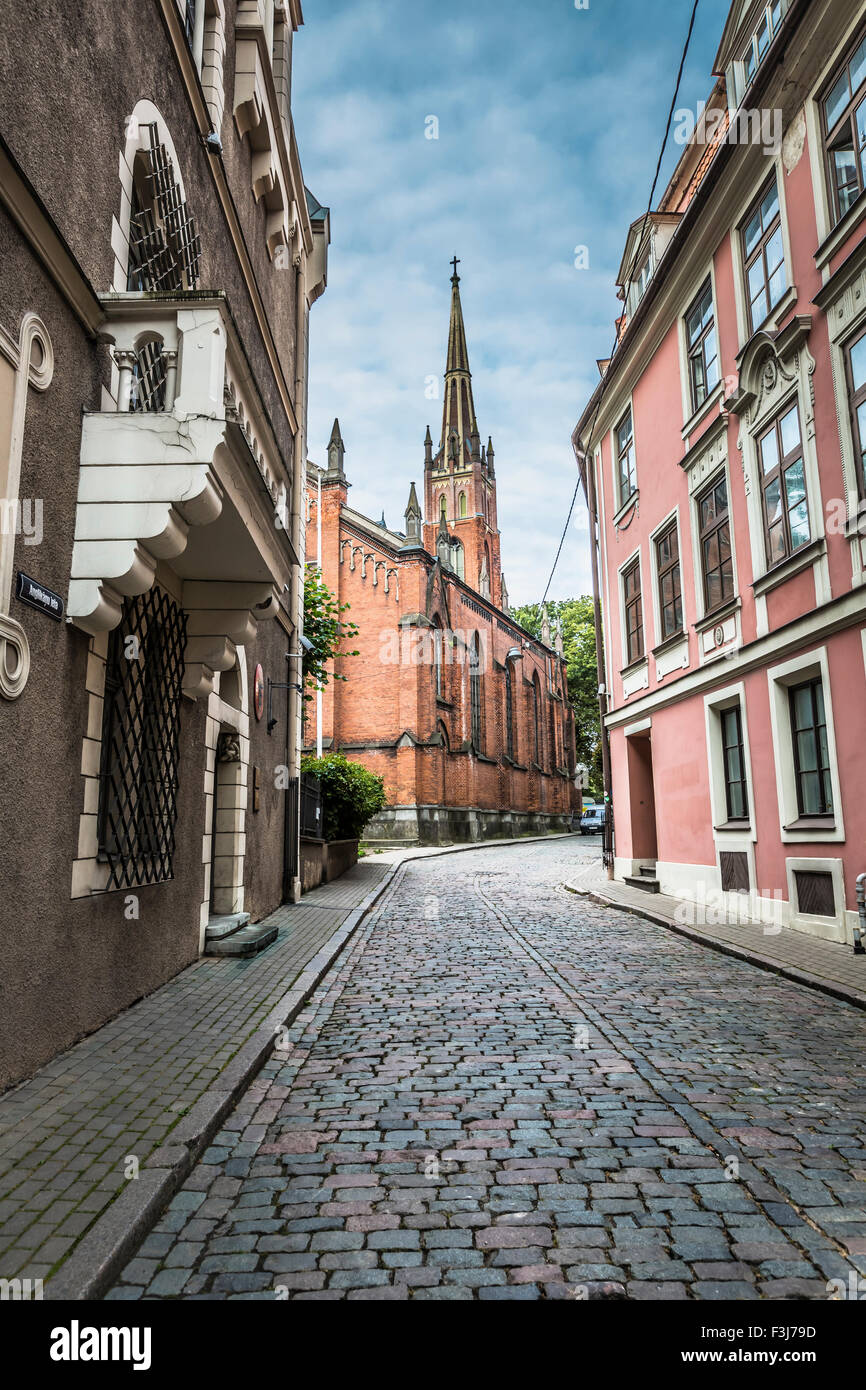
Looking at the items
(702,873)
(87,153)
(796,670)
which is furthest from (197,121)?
(702,873)

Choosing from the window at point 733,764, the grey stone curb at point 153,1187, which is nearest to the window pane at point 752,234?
the window at point 733,764

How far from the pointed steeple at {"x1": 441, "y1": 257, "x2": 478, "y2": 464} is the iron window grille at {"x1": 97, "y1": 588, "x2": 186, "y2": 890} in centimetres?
5683

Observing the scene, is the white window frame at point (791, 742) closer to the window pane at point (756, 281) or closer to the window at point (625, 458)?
the window pane at point (756, 281)

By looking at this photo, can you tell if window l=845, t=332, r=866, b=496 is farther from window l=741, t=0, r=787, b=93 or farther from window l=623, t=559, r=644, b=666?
window l=623, t=559, r=644, b=666

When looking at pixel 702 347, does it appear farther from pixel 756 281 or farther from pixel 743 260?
pixel 756 281

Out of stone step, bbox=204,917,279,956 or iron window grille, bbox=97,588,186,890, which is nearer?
iron window grille, bbox=97,588,186,890

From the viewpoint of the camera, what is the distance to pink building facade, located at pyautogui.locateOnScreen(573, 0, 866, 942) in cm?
970

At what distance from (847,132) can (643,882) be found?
38.7ft

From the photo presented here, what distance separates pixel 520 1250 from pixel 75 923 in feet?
10.9

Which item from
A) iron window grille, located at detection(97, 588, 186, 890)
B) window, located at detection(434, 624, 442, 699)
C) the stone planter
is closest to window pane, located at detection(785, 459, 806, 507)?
iron window grille, located at detection(97, 588, 186, 890)

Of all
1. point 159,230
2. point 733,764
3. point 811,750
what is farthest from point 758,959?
point 159,230

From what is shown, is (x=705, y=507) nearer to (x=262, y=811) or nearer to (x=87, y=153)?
(x=262, y=811)
